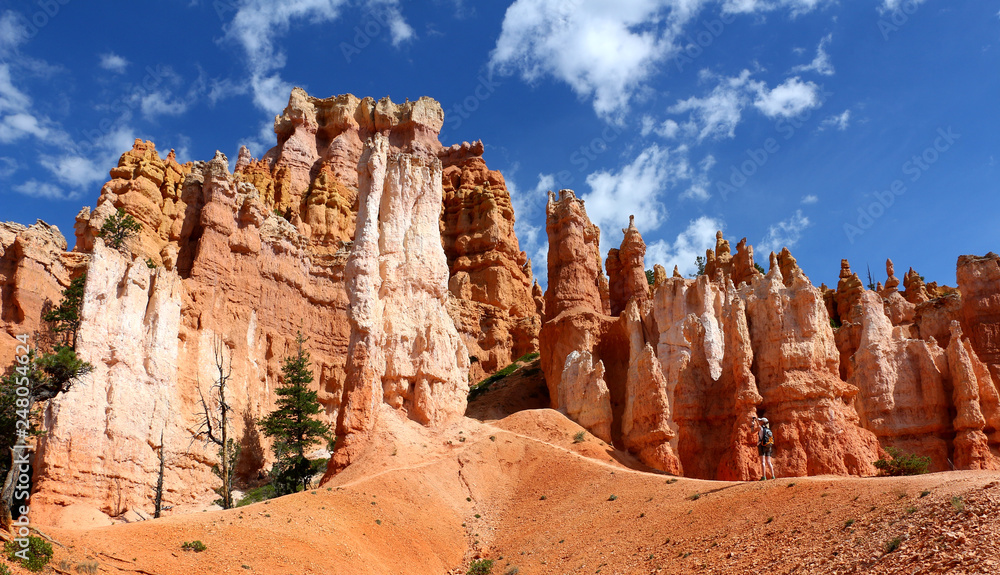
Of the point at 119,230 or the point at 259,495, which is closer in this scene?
the point at 259,495

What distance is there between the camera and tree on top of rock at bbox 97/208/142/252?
1409 inches

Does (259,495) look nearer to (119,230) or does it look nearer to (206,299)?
(206,299)

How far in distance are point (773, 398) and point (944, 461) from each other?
26.8 ft

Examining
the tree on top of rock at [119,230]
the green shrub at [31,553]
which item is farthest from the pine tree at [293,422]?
the green shrub at [31,553]

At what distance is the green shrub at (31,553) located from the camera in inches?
522

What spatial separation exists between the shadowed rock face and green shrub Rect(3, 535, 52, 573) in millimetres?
12607

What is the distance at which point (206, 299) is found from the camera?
34.8 metres

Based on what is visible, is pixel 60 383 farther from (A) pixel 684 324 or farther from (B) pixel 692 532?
(A) pixel 684 324

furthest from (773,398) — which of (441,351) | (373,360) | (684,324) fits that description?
(373,360)

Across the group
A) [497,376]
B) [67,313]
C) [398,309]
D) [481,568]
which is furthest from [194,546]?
[497,376]

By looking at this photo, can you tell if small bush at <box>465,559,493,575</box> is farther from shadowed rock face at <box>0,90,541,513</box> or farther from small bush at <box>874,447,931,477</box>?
small bush at <box>874,447,931,477</box>

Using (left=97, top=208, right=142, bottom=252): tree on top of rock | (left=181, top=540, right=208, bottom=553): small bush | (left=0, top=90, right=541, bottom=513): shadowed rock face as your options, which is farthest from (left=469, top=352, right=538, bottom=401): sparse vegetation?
(left=181, top=540, right=208, bottom=553): small bush

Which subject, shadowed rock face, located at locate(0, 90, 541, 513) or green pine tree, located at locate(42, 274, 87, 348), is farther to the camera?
green pine tree, located at locate(42, 274, 87, 348)

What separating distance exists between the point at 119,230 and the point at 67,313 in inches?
255
